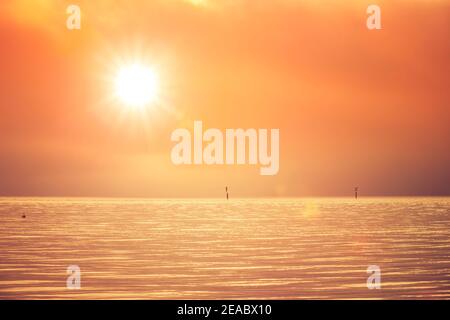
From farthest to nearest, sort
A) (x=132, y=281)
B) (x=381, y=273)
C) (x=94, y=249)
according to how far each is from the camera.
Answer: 1. (x=94, y=249)
2. (x=381, y=273)
3. (x=132, y=281)

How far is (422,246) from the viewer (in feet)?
175

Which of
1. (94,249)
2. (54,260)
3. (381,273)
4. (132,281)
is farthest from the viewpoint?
(94,249)

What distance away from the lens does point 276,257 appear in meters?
44.6

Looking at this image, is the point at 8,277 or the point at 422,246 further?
the point at 422,246

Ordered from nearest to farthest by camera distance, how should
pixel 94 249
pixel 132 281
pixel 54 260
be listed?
pixel 132 281 → pixel 54 260 → pixel 94 249

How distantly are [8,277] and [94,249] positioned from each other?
16.5 meters
